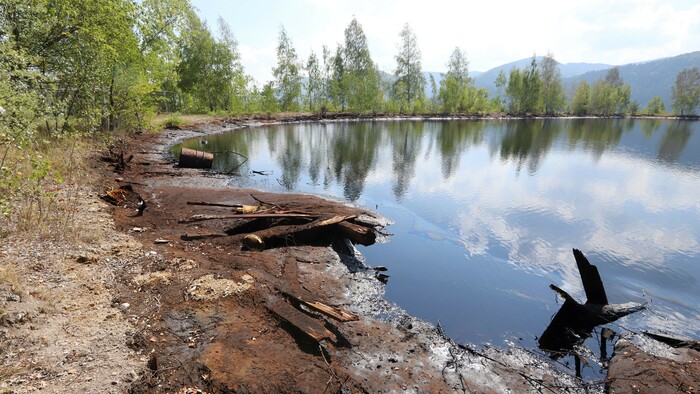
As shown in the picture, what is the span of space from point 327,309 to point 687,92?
6188 inches

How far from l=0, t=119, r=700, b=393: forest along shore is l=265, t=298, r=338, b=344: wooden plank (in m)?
0.03

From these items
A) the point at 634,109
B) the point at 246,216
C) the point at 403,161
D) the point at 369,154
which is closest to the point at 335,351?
the point at 246,216

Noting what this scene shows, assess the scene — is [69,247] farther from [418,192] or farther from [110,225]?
[418,192]

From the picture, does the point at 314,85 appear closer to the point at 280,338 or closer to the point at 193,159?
the point at 193,159

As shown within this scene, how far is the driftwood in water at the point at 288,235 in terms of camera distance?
958 centimetres

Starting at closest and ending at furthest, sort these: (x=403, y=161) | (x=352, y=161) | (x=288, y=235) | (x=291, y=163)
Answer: (x=288, y=235) → (x=291, y=163) → (x=352, y=161) → (x=403, y=161)

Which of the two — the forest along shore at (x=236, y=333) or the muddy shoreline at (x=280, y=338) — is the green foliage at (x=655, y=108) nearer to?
the forest along shore at (x=236, y=333)

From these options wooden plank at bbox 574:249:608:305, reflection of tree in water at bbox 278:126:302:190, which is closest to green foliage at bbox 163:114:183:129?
reflection of tree in water at bbox 278:126:302:190

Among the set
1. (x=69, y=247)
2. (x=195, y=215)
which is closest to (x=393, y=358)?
(x=69, y=247)

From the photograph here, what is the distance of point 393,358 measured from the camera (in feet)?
18.9

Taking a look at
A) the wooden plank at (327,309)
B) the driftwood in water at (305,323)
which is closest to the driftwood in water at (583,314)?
the wooden plank at (327,309)

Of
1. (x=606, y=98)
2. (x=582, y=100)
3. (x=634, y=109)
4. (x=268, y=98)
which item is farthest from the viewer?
(x=634, y=109)

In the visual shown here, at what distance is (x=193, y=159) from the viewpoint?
21156mm

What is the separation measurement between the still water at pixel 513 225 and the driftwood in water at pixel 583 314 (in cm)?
22
